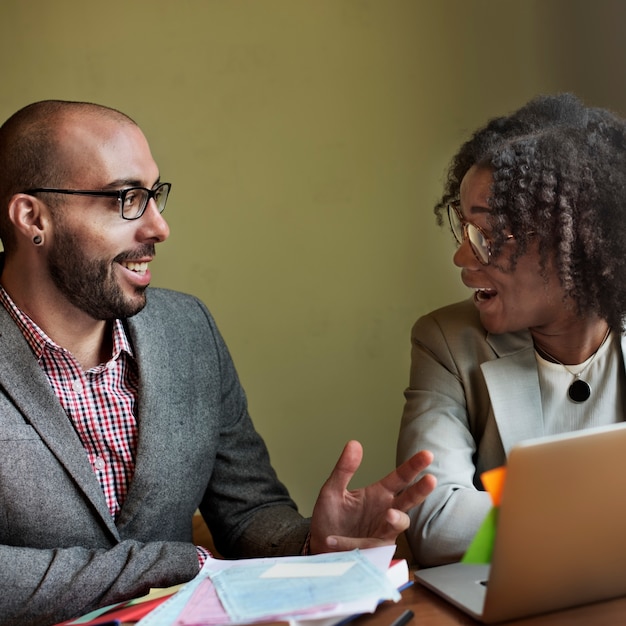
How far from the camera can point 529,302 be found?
5.08 feet

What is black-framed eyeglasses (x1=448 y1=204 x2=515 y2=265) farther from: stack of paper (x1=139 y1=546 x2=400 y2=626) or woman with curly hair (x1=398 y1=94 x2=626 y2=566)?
stack of paper (x1=139 y1=546 x2=400 y2=626)

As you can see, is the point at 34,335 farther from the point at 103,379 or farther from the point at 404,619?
the point at 404,619

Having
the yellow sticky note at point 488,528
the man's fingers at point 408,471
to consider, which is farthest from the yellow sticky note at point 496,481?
the man's fingers at point 408,471

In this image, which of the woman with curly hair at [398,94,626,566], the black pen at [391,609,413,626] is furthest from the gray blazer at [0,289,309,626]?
the black pen at [391,609,413,626]

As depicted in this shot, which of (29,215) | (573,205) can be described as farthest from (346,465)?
(29,215)

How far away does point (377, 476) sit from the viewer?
2652 millimetres

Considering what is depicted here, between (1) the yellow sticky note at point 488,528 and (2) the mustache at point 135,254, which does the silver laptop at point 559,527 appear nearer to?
(1) the yellow sticky note at point 488,528

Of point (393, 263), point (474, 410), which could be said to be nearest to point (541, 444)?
point (474, 410)

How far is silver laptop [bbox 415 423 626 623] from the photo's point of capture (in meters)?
0.88

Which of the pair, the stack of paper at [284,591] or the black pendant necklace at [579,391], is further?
the black pendant necklace at [579,391]

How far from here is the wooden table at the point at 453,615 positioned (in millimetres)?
969

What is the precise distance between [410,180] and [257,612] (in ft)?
6.03

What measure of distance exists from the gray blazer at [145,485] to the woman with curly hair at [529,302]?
343 millimetres

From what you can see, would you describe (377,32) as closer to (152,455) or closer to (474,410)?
(474,410)
